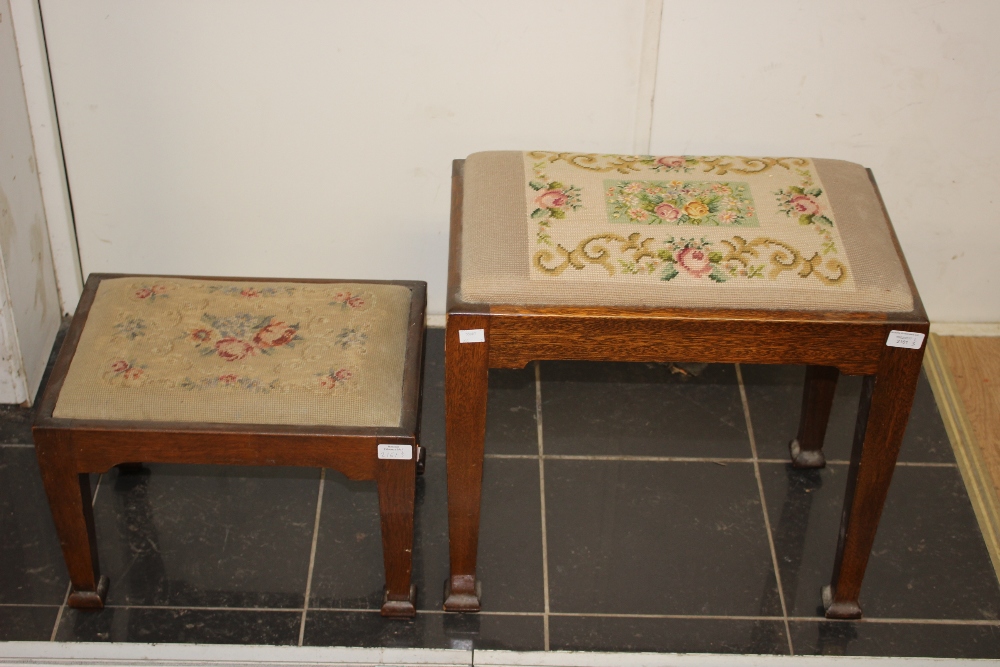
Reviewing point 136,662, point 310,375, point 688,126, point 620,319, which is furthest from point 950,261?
point 136,662

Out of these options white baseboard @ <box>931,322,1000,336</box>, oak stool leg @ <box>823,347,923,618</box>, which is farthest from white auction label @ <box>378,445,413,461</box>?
white baseboard @ <box>931,322,1000,336</box>

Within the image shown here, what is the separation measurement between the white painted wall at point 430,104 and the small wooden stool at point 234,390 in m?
0.48

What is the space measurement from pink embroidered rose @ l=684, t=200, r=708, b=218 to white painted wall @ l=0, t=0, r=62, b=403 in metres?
1.24

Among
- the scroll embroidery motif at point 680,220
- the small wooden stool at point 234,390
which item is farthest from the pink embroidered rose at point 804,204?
the small wooden stool at point 234,390

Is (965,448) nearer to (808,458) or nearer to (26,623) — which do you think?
(808,458)

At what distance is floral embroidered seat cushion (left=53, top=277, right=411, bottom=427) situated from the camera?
1.69 metres

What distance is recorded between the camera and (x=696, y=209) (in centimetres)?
170

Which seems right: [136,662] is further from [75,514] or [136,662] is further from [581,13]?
[581,13]

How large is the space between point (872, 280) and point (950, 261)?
0.94 metres

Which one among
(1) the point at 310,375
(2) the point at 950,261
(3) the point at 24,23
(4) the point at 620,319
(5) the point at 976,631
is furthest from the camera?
(2) the point at 950,261

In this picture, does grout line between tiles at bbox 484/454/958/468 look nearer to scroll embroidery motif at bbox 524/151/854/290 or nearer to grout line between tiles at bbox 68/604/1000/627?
grout line between tiles at bbox 68/604/1000/627

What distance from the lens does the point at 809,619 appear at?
6.33 ft

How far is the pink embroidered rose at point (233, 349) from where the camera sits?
1.74 meters

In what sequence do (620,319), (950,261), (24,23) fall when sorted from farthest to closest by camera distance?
(950,261), (24,23), (620,319)
